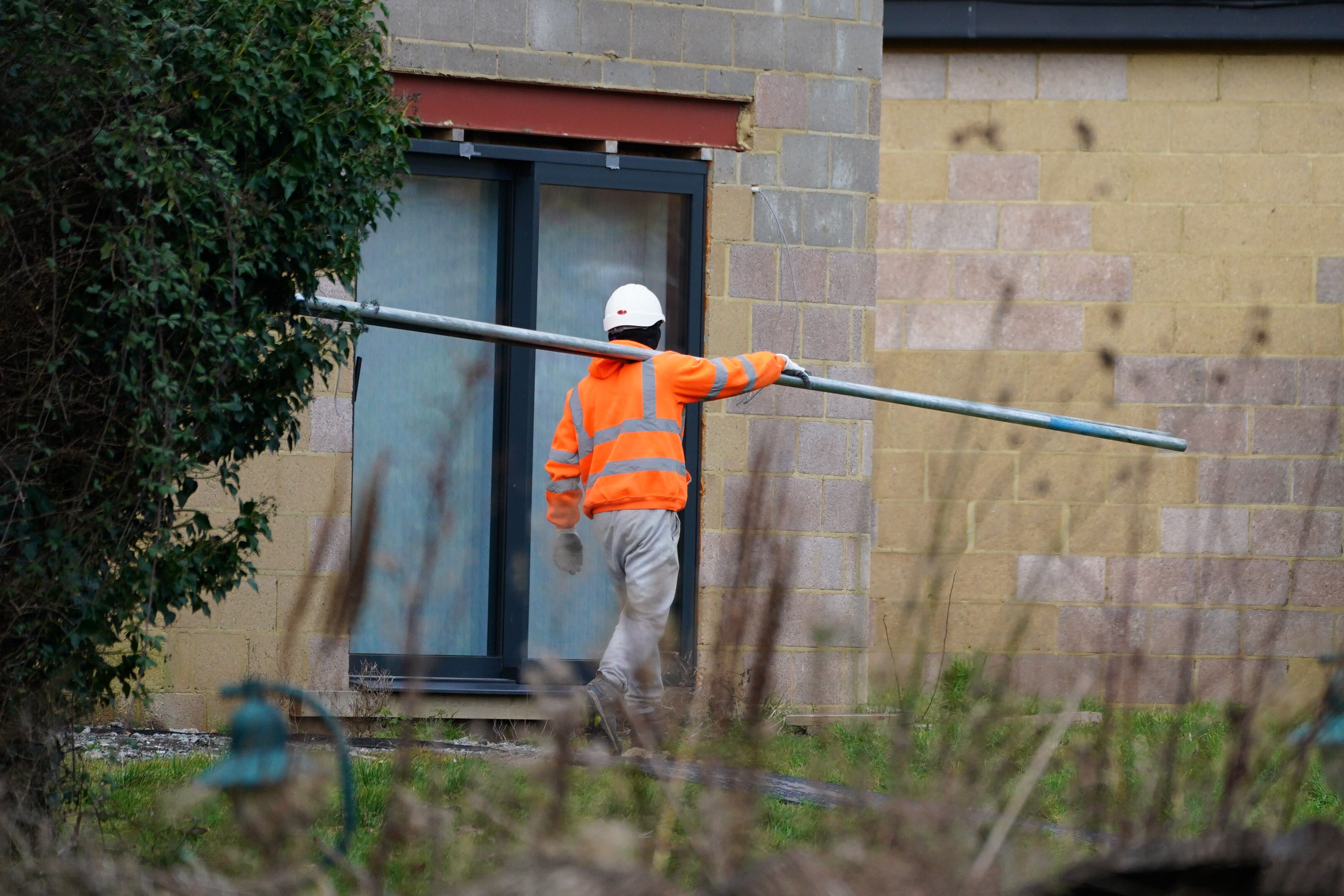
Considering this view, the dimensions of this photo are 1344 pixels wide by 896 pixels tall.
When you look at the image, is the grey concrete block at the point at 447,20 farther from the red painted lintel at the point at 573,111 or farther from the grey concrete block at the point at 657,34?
the grey concrete block at the point at 657,34

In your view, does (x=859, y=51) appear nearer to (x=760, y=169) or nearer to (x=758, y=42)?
(x=758, y=42)

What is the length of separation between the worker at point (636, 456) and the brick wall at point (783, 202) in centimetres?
75

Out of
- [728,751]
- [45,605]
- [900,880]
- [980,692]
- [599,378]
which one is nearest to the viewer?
[900,880]

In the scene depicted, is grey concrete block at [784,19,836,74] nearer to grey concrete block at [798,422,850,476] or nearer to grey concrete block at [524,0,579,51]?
grey concrete block at [524,0,579,51]

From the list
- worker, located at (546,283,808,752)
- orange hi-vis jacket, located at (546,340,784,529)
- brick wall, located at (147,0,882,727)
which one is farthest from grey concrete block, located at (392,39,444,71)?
orange hi-vis jacket, located at (546,340,784,529)

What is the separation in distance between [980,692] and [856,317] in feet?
16.0

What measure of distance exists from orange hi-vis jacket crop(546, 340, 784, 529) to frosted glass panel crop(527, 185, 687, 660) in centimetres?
81

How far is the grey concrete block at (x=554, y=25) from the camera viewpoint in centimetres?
704

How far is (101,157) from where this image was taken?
3.48m

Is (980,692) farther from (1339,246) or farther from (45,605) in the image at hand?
(1339,246)

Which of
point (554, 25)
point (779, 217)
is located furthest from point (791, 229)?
point (554, 25)

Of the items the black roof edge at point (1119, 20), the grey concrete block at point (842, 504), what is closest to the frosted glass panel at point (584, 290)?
the grey concrete block at point (842, 504)

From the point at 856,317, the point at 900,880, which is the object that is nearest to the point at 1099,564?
the point at 856,317

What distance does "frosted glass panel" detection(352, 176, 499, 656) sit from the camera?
7.07 m
